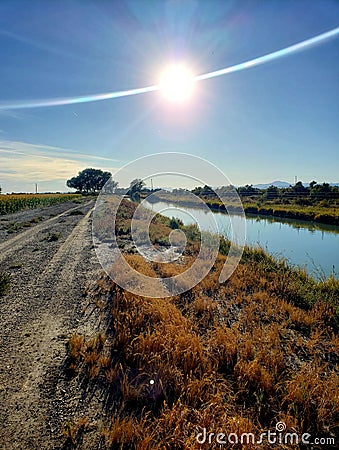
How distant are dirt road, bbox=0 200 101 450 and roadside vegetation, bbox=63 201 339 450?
10.4 inches

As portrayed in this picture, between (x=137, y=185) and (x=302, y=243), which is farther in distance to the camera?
(x=302, y=243)

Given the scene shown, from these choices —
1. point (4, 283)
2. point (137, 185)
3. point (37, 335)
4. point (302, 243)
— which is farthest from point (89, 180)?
point (37, 335)

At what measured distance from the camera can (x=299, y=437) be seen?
243 centimetres

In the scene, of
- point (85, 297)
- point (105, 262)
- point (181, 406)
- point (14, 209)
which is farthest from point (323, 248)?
point (14, 209)

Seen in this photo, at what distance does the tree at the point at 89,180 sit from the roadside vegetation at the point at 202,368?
4003 inches

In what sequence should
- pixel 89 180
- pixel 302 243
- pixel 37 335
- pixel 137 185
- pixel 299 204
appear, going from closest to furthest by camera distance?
pixel 37 335
pixel 137 185
pixel 302 243
pixel 299 204
pixel 89 180

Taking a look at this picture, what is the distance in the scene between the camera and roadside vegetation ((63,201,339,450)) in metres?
2.49

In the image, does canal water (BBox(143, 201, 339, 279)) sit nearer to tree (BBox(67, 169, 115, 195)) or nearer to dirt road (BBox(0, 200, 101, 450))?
dirt road (BBox(0, 200, 101, 450))

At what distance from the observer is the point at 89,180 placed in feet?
339

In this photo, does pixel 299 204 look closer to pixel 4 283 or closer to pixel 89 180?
pixel 4 283

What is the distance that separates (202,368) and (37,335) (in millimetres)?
2591

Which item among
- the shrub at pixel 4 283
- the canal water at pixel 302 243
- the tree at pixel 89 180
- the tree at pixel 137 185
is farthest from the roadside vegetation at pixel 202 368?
the tree at pixel 89 180

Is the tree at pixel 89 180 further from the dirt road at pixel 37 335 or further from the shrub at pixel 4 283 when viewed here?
the shrub at pixel 4 283

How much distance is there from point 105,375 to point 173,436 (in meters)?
1.22
